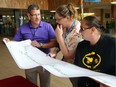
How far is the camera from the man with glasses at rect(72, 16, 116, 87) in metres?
1.58

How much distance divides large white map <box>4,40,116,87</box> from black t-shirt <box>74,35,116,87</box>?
114mm

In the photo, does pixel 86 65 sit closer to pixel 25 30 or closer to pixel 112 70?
pixel 112 70

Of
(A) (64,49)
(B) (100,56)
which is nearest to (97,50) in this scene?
(B) (100,56)

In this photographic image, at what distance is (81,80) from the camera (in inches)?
69.8

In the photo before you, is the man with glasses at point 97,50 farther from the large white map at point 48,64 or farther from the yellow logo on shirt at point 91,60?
the large white map at point 48,64

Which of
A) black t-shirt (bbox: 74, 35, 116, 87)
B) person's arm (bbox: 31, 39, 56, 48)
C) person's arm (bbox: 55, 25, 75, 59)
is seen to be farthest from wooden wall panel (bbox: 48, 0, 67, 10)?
black t-shirt (bbox: 74, 35, 116, 87)

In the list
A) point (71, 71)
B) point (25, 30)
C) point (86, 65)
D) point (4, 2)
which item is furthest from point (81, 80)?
point (4, 2)

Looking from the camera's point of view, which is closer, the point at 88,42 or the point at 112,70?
the point at 112,70

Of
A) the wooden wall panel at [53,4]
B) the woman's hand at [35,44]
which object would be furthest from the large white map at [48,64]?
the wooden wall panel at [53,4]

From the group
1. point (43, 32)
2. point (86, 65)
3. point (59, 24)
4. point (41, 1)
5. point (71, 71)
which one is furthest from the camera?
point (41, 1)

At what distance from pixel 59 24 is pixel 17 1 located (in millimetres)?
9453

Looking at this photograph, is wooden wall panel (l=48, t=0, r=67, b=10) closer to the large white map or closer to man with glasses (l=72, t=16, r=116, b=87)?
the large white map

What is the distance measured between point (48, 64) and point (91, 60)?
0.35 meters

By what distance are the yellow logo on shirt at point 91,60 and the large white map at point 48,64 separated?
0.35 ft
